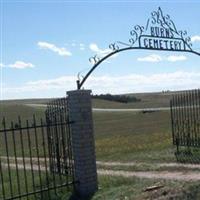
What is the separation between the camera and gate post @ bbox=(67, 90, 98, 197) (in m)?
10.7

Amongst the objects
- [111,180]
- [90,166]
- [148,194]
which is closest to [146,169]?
[111,180]

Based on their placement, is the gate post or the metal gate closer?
the gate post

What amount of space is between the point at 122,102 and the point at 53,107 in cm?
8922

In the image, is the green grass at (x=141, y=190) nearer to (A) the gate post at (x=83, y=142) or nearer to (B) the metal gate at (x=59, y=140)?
(A) the gate post at (x=83, y=142)

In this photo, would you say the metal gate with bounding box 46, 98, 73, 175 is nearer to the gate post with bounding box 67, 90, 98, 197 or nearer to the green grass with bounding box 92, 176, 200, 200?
the gate post with bounding box 67, 90, 98, 197

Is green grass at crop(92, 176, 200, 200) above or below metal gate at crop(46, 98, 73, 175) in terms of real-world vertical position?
below

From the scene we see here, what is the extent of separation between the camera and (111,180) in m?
11.7

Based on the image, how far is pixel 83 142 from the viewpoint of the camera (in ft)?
35.2

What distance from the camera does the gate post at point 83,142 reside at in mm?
10734

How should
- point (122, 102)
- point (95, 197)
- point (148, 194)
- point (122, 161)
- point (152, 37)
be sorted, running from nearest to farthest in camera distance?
point (148, 194) → point (95, 197) → point (152, 37) → point (122, 161) → point (122, 102)

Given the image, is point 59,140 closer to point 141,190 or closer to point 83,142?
point 83,142

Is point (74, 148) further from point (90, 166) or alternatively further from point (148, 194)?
point (148, 194)

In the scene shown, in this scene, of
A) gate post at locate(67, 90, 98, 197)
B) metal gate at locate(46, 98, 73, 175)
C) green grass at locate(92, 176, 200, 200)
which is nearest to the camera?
green grass at locate(92, 176, 200, 200)

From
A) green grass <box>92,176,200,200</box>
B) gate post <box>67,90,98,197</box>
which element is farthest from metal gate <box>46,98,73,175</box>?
green grass <box>92,176,200,200</box>
